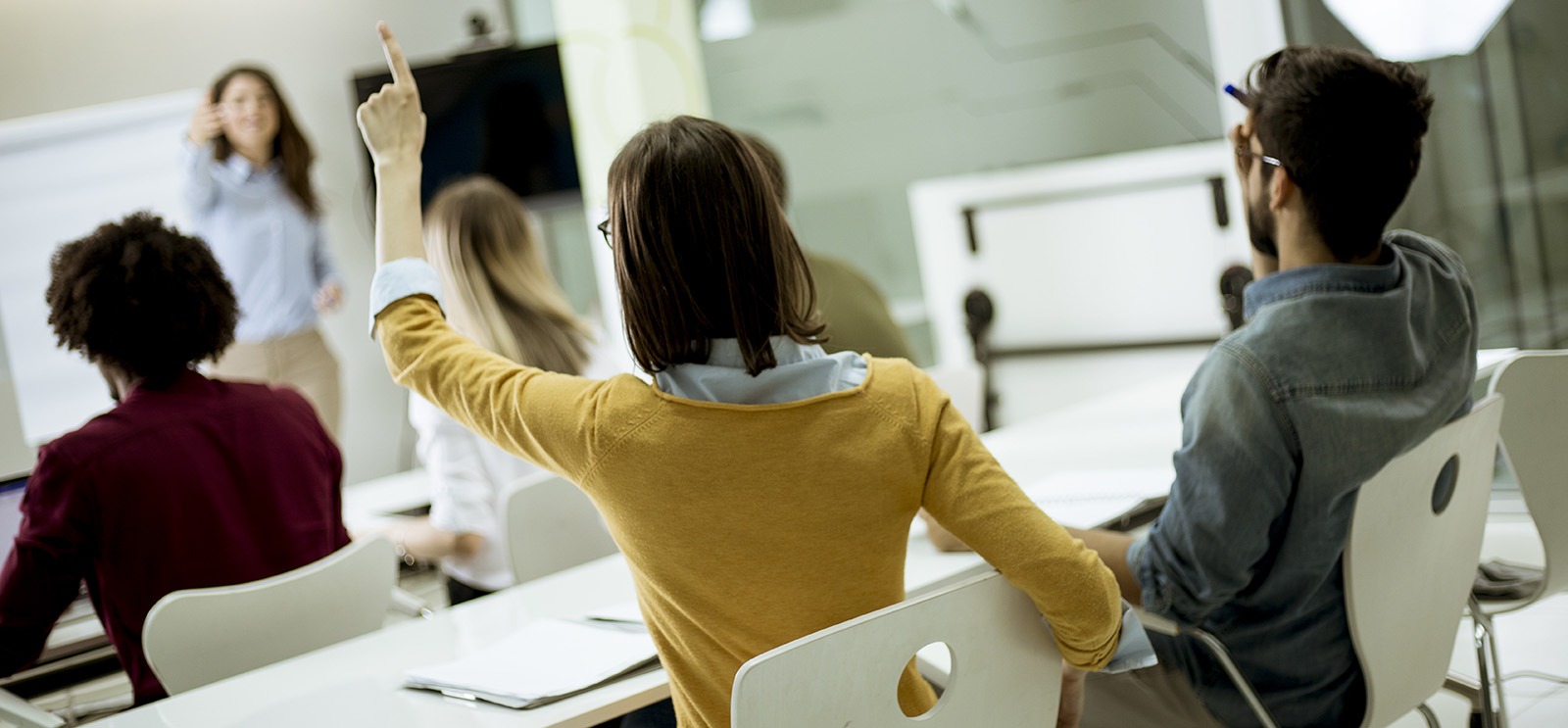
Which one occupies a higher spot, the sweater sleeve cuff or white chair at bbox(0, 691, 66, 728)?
the sweater sleeve cuff

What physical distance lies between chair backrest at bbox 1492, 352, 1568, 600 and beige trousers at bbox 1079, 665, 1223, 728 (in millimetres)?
709

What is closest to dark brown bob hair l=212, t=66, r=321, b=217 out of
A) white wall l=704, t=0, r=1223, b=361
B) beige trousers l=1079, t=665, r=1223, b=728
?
white wall l=704, t=0, r=1223, b=361

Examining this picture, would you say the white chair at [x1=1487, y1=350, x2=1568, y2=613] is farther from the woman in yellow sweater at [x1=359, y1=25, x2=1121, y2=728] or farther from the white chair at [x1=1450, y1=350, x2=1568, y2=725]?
the woman in yellow sweater at [x1=359, y1=25, x2=1121, y2=728]

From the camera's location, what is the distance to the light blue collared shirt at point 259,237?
180 inches

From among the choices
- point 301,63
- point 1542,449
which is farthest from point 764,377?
point 301,63

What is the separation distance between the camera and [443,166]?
5125mm

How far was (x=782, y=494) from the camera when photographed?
47.6 inches

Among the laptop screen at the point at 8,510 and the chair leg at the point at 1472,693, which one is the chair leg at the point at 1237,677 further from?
the laptop screen at the point at 8,510

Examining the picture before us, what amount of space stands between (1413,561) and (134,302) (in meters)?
1.95

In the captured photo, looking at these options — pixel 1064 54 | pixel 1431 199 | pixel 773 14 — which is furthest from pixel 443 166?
pixel 1431 199

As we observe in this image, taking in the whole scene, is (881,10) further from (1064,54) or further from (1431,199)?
(1431,199)

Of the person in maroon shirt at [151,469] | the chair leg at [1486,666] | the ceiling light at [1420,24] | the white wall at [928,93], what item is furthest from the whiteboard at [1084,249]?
the person in maroon shirt at [151,469]

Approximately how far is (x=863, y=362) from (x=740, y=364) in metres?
0.14

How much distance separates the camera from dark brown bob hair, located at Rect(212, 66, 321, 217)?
14.9 feet
